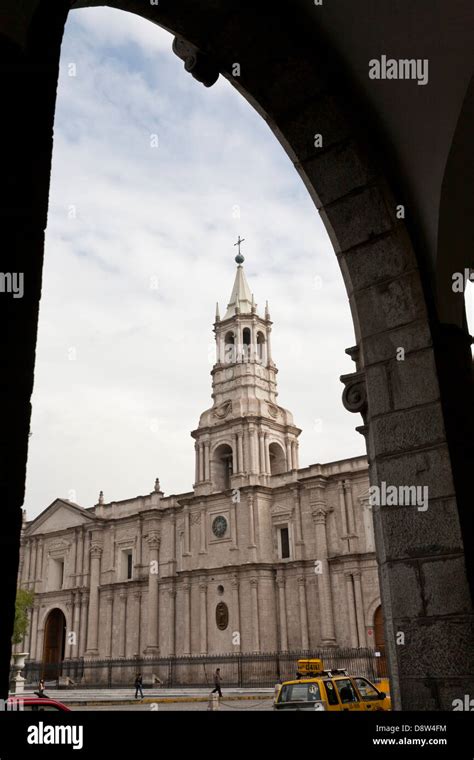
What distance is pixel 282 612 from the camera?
35.3 m

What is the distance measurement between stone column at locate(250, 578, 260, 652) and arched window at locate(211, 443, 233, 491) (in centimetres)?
636

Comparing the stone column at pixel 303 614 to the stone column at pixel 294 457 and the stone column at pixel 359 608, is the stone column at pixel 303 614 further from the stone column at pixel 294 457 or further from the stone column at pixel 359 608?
the stone column at pixel 294 457

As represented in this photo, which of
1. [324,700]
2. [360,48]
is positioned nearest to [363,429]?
[360,48]

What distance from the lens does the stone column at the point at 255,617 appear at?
34194 mm

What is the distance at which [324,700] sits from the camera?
1153 cm

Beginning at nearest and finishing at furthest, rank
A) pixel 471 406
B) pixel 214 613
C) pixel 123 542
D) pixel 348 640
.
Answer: pixel 471 406 < pixel 348 640 < pixel 214 613 < pixel 123 542

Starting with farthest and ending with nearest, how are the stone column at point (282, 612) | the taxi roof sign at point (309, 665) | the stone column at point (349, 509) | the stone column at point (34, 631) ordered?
the stone column at point (34, 631)
the stone column at point (349, 509)
the stone column at point (282, 612)
the taxi roof sign at point (309, 665)

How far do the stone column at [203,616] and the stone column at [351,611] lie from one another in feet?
27.1

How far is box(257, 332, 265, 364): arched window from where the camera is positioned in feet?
142

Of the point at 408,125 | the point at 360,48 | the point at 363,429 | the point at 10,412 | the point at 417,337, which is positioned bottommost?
the point at 10,412

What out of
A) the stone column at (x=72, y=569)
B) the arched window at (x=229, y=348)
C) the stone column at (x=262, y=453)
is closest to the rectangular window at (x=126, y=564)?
the stone column at (x=72, y=569)

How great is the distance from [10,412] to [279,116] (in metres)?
3.18

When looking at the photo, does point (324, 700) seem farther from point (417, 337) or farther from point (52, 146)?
point (52, 146)

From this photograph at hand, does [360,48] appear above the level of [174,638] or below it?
above
